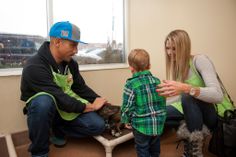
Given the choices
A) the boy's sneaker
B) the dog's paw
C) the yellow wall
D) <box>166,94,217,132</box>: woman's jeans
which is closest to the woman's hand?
<box>166,94,217,132</box>: woman's jeans

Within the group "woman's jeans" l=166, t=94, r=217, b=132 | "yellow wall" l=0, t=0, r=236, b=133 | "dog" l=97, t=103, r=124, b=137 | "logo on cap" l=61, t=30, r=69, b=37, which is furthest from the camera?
"yellow wall" l=0, t=0, r=236, b=133

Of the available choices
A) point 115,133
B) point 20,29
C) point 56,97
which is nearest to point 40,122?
point 56,97

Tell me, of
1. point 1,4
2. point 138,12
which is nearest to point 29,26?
point 1,4

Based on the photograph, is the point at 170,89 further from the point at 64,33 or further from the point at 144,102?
the point at 64,33

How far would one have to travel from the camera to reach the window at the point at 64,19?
1794 mm

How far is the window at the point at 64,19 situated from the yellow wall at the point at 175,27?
0.16 metres

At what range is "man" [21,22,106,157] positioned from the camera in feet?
4.46

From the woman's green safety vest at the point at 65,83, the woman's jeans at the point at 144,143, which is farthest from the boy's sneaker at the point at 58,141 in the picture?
the woman's jeans at the point at 144,143

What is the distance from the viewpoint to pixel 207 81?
51.8 inches

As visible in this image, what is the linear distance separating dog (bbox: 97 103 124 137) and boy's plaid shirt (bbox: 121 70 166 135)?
0.37 m

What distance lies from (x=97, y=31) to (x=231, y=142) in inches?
60.8

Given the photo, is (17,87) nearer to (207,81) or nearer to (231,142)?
(207,81)

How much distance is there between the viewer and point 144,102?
1279 mm

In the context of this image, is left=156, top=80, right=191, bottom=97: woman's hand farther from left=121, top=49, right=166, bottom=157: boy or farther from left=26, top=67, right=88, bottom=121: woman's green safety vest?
left=26, top=67, right=88, bottom=121: woman's green safety vest
